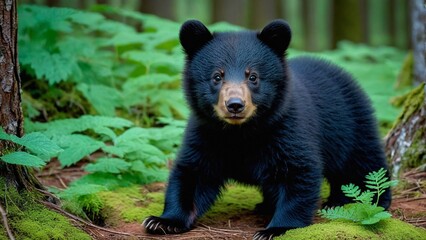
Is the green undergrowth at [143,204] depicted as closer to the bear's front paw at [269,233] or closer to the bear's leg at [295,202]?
the bear's leg at [295,202]

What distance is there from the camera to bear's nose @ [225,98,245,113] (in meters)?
4.36

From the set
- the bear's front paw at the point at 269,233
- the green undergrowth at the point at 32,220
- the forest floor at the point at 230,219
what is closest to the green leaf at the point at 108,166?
the forest floor at the point at 230,219

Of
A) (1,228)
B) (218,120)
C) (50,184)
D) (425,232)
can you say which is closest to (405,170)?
(425,232)

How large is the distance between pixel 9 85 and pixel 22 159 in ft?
1.73

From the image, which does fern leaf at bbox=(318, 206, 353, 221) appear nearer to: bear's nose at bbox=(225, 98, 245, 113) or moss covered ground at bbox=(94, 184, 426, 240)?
moss covered ground at bbox=(94, 184, 426, 240)

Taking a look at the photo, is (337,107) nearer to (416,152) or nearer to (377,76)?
(416,152)

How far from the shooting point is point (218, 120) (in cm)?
474

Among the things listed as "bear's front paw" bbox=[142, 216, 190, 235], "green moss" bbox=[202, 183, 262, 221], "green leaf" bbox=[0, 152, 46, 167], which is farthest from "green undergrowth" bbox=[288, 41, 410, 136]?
"green leaf" bbox=[0, 152, 46, 167]

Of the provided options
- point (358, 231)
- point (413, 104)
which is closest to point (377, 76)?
point (413, 104)

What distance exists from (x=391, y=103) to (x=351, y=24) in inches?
369

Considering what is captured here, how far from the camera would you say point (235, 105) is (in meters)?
4.37

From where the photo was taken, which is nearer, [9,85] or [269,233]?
[9,85]

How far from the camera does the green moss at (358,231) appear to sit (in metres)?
3.94

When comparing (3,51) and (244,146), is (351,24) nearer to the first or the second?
(244,146)
